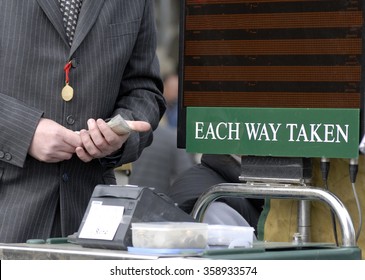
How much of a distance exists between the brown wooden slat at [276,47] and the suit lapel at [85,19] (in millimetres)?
390

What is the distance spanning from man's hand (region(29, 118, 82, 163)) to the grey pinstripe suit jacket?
0.10ft

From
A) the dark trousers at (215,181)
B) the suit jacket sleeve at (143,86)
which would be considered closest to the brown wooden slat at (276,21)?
the suit jacket sleeve at (143,86)

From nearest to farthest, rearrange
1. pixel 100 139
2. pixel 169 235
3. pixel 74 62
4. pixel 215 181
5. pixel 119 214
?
pixel 169 235 < pixel 119 214 < pixel 100 139 < pixel 74 62 < pixel 215 181

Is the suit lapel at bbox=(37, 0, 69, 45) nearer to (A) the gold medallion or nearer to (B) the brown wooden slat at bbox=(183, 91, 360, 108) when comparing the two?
(A) the gold medallion

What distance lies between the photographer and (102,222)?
2975 mm

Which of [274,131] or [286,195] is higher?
[274,131]

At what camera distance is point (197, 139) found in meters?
3.71

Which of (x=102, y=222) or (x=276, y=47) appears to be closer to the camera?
(x=102, y=222)

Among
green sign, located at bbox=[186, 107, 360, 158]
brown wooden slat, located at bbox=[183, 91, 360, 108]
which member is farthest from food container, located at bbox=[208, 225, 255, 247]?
brown wooden slat, located at bbox=[183, 91, 360, 108]

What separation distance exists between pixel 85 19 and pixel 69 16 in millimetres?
65

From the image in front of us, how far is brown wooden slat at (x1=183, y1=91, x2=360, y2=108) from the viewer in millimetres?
3467

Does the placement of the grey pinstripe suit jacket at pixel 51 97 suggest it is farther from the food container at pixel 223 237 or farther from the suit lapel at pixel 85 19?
the food container at pixel 223 237

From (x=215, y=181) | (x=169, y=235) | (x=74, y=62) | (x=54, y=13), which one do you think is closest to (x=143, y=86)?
(x=74, y=62)

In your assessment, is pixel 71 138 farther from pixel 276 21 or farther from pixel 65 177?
pixel 276 21
